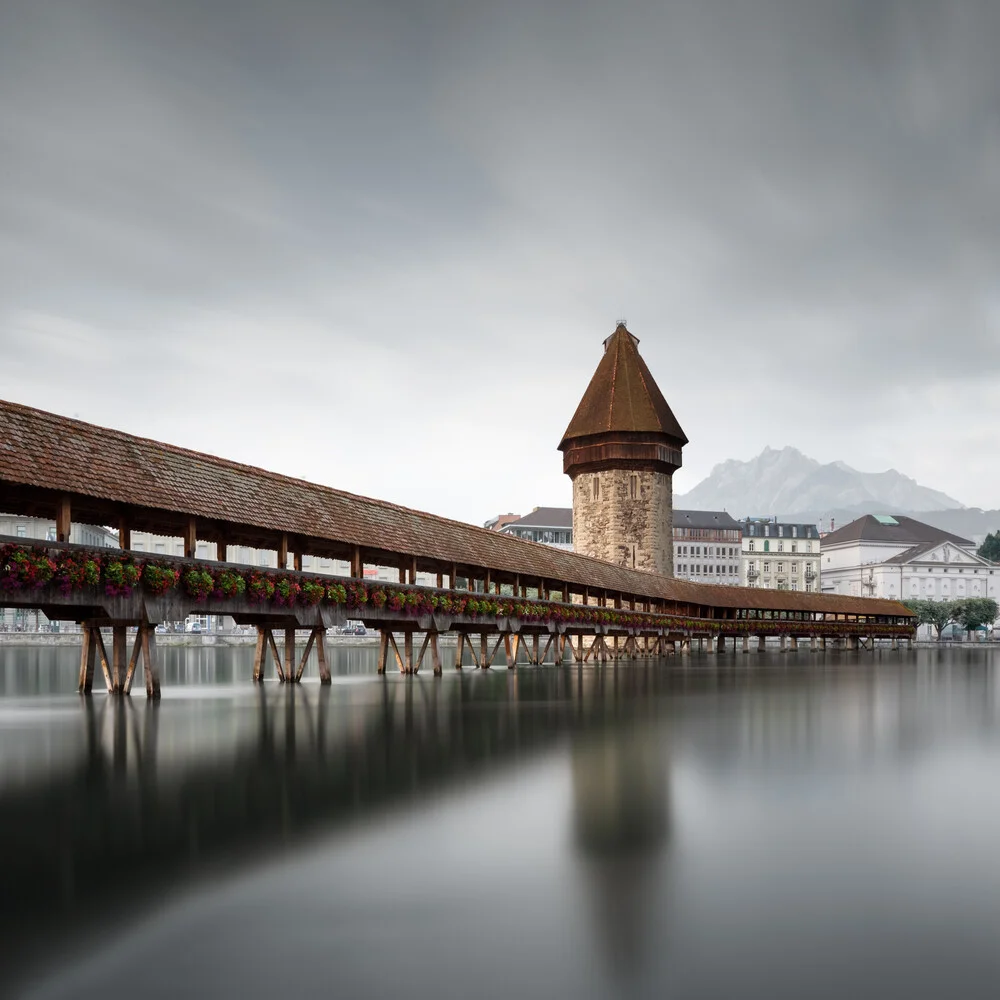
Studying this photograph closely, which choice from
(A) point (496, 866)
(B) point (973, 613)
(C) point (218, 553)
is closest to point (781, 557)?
(B) point (973, 613)

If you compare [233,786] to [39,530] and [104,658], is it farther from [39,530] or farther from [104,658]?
[39,530]

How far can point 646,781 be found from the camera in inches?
316

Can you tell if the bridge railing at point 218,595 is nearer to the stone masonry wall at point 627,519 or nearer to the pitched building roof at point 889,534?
the stone masonry wall at point 627,519

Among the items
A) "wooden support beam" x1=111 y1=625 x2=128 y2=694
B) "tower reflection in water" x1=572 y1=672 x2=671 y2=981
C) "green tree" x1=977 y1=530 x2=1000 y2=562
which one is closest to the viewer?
"tower reflection in water" x1=572 y1=672 x2=671 y2=981

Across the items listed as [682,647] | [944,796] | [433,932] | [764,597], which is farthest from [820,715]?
[764,597]

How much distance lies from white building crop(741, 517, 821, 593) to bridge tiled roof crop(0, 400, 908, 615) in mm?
92259

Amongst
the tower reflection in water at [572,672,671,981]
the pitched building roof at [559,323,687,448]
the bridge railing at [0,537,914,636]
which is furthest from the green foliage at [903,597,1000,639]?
the tower reflection in water at [572,672,671,981]

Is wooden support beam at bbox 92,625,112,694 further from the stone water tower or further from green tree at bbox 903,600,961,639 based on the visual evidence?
green tree at bbox 903,600,961,639

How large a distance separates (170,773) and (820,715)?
383 inches

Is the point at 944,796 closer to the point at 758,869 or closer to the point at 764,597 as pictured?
the point at 758,869

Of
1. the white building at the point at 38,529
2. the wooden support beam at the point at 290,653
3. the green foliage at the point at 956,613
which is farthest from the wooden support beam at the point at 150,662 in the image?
the green foliage at the point at 956,613

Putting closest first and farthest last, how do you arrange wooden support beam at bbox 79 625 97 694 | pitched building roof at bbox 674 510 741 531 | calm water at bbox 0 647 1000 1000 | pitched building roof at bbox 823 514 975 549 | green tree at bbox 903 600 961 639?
calm water at bbox 0 647 1000 1000
wooden support beam at bbox 79 625 97 694
green tree at bbox 903 600 961 639
pitched building roof at bbox 674 510 741 531
pitched building roof at bbox 823 514 975 549

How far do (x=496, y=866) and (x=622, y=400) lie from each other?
166 feet

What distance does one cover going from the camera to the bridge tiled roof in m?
14.3
